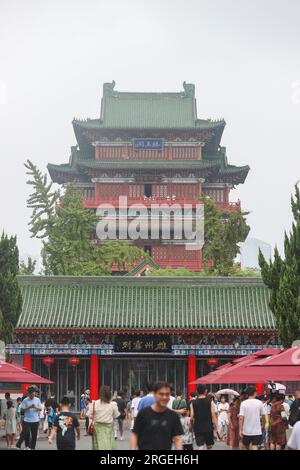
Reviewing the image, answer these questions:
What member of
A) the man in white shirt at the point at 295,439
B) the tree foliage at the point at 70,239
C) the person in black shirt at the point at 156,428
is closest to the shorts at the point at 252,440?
the man in white shirt at the point at 295,439

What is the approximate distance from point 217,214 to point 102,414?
135 ft

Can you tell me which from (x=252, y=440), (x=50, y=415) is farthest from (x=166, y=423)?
(x=50, y=415)

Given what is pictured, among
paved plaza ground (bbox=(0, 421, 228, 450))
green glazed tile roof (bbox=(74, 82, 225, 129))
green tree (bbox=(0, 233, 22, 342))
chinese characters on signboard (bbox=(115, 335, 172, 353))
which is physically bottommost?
paved plaza ground (bbox=(0, 421, 228, 450))

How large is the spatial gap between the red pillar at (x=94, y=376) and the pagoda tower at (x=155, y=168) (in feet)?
64.9

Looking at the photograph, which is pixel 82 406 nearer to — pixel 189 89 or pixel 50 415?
pixel 50 415

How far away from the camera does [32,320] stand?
38.7 metres

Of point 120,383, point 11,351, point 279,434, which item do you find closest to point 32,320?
point 11,351

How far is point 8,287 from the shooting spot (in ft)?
105

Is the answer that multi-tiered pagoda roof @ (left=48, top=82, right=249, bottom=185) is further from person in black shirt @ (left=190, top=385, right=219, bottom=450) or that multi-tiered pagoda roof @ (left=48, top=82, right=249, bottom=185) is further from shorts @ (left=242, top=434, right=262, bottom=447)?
person in black shirt @ (left=190, top=385, right=219, bottom=450)

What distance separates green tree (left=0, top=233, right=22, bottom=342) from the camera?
31797mm

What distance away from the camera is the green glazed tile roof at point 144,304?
38.5 meters

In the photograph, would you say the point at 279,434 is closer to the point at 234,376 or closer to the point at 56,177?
the point at 234,376

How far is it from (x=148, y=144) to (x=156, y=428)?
51.3 m

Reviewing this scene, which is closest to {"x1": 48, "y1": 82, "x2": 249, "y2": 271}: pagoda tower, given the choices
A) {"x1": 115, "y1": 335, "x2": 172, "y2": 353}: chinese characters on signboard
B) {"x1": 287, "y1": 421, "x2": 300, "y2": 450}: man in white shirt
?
{"x1": 115, "y1": 335, "x2": 172, "y2": 353}: chinese characters on signboard
